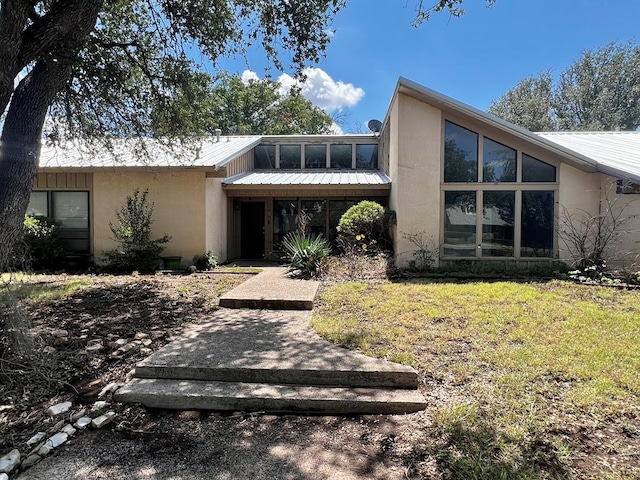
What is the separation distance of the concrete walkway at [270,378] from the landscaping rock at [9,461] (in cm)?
85

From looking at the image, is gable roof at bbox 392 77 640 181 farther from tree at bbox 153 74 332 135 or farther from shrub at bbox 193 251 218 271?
tree at bbox 153 74 332 135

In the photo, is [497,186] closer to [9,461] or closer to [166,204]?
[166,204]

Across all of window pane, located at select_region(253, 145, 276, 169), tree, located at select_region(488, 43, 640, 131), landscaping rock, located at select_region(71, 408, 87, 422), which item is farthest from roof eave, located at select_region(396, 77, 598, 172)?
tree, located at select_region(488, 43, 640, 131)

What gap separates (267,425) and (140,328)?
3168 mm

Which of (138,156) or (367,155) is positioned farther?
(367,155)

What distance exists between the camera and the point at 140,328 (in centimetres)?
534

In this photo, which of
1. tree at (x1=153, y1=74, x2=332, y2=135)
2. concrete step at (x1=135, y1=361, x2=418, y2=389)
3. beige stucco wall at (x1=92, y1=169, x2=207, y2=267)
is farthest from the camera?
tree at (x1=153, y1=74, x2=332, y2=135)

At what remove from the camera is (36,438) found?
114 inches

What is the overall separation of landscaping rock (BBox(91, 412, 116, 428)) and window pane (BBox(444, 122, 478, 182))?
925 cm

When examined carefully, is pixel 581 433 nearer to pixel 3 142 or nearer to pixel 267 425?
pixel 267 425

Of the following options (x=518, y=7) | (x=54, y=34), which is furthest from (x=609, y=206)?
(x=54, y=34)

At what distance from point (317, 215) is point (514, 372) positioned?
1067 cm

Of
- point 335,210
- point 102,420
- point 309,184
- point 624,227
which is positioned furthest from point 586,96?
point 102,420

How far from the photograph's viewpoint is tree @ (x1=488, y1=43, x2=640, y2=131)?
27234mm
